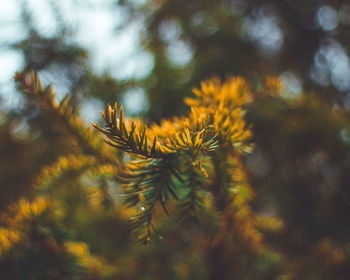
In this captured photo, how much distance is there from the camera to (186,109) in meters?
1.08

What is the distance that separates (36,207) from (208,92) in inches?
19.7

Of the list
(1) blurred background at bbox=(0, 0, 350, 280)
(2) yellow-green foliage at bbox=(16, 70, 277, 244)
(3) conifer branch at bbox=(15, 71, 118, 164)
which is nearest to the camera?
(2) yellow-green foliage at bbox=(16, 70, 277, 244)

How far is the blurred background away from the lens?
688 millimetres

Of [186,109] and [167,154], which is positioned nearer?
[167,154]

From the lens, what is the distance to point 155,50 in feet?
4.06

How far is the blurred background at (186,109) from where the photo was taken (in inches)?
27.1

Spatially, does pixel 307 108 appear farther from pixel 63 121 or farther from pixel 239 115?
pixel 63 121

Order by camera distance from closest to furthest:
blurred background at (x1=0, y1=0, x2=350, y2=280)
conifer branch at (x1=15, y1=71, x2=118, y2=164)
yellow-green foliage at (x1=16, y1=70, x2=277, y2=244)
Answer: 1. yellow-green foliage at (x1=16, y1=70, x2=277, y2=244)
2. conifer branch at (x1=15, y1=71, x2=118, y2=164)
3. blurred background at (x1=0, y1=0, x2=350, y2=280)

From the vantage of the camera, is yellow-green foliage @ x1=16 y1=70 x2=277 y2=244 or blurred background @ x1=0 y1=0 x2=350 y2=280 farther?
blurred background @ x1=0 y1=0 x2=350 y2=280

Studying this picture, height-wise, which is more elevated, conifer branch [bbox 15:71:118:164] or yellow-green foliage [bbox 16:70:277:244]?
conifer branch [bbox 15:71:118:164]

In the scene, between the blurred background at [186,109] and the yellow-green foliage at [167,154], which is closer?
the yellow-green foliage at [167,154]

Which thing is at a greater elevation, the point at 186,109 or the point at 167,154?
the point at 186,109

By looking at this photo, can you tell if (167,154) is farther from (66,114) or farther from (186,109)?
(186,109)

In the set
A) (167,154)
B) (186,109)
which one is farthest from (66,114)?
(186,109)
